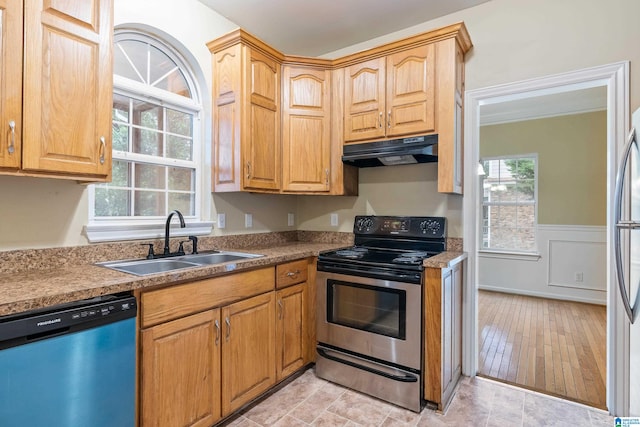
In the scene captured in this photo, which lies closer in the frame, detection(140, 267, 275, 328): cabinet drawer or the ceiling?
detection(140, 267, 275, 328): cabinet drawer

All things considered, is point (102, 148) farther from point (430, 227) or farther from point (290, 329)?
point (430, 227)

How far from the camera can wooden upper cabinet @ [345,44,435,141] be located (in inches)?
94.0

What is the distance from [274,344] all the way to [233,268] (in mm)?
662

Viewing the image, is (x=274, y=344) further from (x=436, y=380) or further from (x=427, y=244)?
(x=427, y=244)

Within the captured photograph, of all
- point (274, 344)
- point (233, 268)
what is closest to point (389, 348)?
point (274, 344)

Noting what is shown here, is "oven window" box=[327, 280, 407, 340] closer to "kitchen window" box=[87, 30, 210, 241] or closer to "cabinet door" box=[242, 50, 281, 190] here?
"cabinet door" box=[242, 50, 281, 190]

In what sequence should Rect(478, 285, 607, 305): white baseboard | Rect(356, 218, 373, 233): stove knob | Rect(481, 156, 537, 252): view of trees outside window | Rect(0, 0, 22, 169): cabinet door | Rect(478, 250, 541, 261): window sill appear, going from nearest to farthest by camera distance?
Rect(0, 0, 22, 169): cabinet door
Rect(356, 218, 373, 233): stove knob
Rect(478, 285, 607, 305): white baseboard
Rect(478, 250, 541, 261): window sill
Rect(481, 156, 537, 252): view of trees outside window

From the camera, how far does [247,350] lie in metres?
2.01

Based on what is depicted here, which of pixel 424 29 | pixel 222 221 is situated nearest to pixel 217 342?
pixel 222 221

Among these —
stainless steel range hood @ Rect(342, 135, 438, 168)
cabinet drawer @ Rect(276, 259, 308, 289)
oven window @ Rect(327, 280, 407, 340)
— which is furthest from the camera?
stainless steel range hood @ Rect(342, 135, 438, 168)

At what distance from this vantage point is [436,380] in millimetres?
2037

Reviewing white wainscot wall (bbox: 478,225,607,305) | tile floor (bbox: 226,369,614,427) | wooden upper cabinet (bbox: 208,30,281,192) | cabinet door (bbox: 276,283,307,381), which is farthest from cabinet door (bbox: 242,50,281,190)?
white wainscot wall (bbox: 478,225,607,305)

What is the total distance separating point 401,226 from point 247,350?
4.97 ft

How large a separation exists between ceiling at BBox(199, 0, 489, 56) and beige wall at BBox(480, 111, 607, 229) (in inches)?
116
